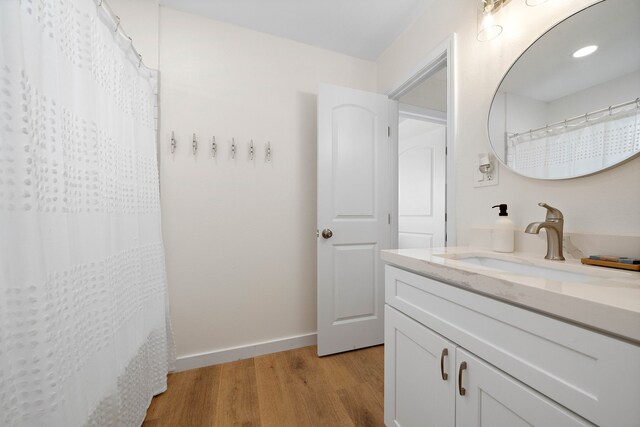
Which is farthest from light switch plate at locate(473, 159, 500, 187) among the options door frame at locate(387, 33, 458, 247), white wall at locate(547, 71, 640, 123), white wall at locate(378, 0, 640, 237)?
white wall at locate(547, 71, 640, 123)

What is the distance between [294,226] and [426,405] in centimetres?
134

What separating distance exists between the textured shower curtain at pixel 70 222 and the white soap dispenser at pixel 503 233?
1524 mm

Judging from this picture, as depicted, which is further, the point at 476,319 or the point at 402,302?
the point at 402,302

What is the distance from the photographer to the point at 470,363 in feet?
2.29

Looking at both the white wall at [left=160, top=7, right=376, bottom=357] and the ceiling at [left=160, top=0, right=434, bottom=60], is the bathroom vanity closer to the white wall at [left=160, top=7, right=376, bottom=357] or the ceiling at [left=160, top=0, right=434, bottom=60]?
the white wall at [left=160, top=7, right=376, bottom=357]

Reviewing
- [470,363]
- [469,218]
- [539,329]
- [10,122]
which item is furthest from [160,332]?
[469,218]

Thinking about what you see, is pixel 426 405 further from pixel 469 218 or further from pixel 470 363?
pixel 469 218

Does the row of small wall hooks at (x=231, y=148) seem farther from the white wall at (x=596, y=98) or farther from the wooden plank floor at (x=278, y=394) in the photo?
the white wall at (x=596, y=98)

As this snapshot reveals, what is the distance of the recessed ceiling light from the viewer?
85 centimetres

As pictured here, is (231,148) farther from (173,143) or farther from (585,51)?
(585,51)

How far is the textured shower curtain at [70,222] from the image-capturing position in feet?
1.87

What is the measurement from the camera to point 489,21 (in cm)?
115

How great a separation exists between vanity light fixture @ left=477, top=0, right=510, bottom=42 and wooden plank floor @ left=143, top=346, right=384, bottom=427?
1943mm

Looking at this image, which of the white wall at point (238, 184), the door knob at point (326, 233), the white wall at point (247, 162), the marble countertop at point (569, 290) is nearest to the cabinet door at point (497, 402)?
the marble countertop at point (569, 290)
